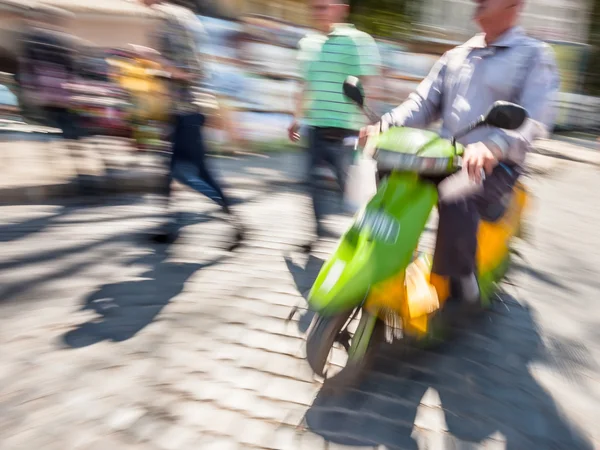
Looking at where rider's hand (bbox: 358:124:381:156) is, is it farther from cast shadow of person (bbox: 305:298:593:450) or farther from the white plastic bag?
the white plastic bag

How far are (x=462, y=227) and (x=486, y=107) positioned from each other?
615mm

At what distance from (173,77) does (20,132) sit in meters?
5.28

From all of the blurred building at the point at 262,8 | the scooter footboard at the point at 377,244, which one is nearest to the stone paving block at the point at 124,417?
the scooter footboard at the point at 377,244

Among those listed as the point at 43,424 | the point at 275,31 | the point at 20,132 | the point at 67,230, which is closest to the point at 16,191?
the point at 67,230

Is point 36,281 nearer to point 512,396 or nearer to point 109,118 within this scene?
point 512,396

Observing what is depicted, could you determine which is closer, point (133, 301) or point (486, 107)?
point (486, 107)

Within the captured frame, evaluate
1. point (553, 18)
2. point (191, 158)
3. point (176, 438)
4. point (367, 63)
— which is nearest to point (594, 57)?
point (553, 18)

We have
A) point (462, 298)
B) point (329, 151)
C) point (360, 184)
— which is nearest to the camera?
point (462, 298)

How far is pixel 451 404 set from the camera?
2648mm

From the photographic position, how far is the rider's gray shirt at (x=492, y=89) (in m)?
2.67

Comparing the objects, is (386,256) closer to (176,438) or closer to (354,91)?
(354,91)

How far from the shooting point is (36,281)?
3.84m

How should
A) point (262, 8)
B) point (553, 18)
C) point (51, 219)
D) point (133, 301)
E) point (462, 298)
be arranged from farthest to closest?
point (553, 18), point (262, 8), point (51, 219), point (133, 301), point (462, 298)

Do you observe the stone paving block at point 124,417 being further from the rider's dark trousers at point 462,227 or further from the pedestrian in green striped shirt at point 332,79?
the pedestrian in green striped shirt at point 332,79
